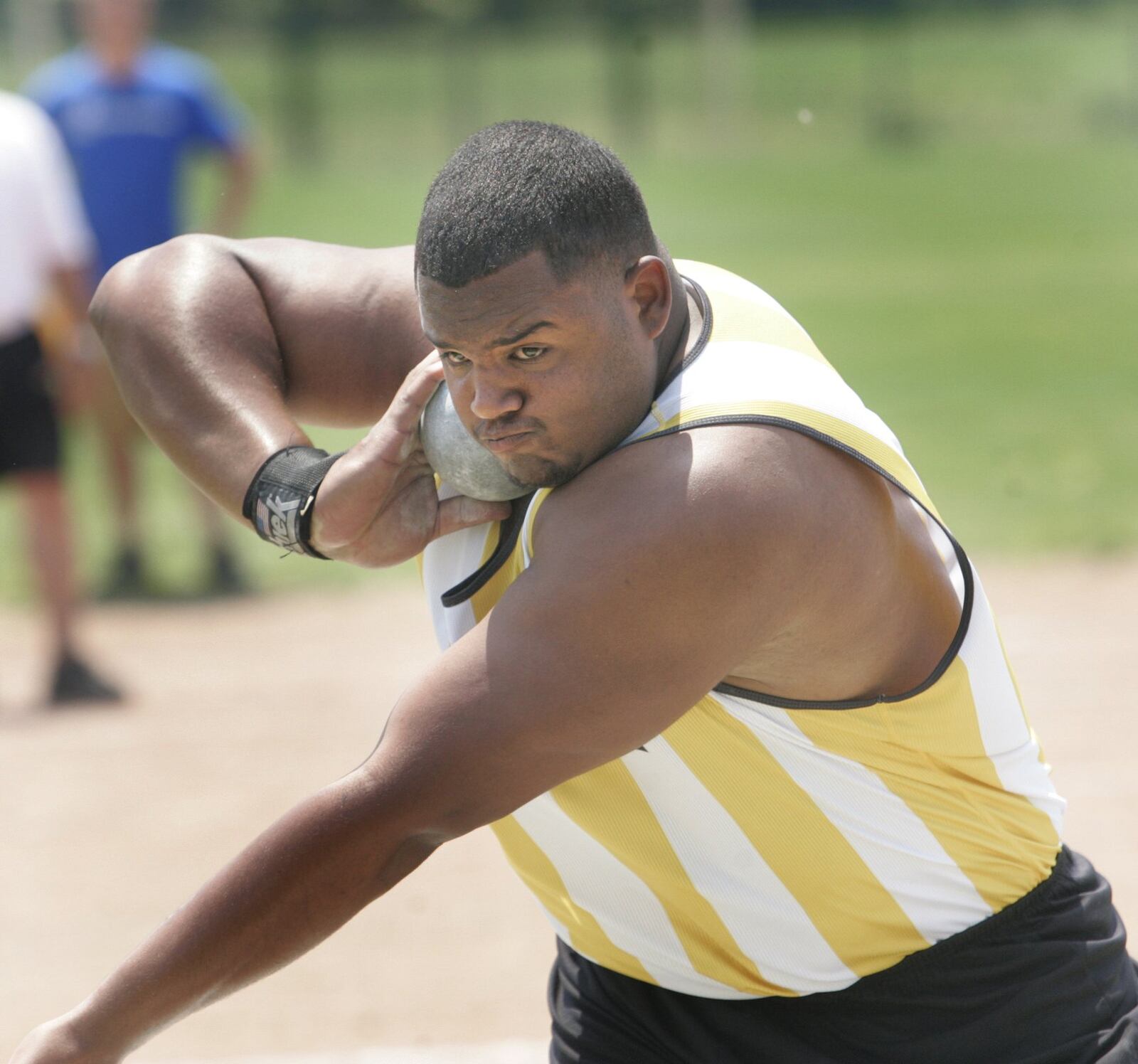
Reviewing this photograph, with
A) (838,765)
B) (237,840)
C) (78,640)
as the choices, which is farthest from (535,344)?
(78,640)

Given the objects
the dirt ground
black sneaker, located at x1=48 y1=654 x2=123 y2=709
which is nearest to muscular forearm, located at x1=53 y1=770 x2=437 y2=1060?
the dirt ground

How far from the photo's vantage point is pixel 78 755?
6129mm

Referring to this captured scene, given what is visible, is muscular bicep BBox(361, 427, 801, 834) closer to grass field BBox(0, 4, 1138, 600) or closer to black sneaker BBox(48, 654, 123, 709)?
black sneaker BBox(48, 654, 123, 709)

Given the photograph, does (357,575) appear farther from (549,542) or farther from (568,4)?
(568,4)

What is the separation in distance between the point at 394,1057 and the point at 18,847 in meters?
1.96

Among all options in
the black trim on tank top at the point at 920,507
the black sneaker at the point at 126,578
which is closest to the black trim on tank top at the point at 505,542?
the black trim on tank top at the point at 920,507

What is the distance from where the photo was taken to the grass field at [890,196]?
10219 mm

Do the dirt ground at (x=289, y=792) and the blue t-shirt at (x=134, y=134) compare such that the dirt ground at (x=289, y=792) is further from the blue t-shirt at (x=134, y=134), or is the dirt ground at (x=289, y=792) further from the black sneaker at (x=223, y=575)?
the blue t-shirt at (x=134, y=134)

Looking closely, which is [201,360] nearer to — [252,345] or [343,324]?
[252,345]

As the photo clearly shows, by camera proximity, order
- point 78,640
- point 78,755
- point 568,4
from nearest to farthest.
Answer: point 78,755 → point 78,640 → point 568,4

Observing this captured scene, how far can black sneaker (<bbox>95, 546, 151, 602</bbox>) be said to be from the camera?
830 cm

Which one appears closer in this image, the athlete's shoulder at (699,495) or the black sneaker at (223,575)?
the athlete's shoulder at (699,495)

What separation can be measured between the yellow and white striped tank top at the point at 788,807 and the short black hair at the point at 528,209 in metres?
0.22

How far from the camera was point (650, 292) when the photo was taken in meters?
2.18
